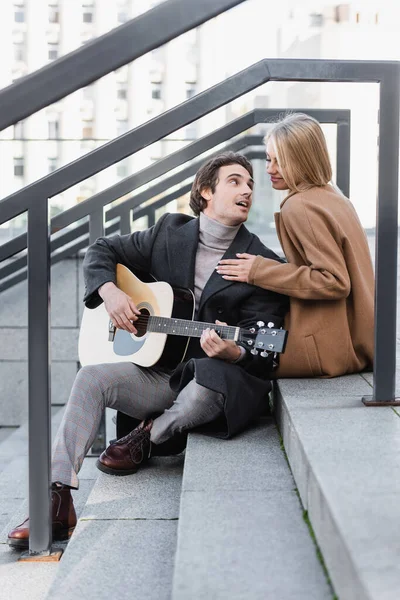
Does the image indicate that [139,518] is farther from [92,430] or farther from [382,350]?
[382,350]

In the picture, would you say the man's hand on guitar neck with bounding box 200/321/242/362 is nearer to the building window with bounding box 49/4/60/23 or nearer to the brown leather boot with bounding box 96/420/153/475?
the brown leather boot with bounding box 96/420/153/475

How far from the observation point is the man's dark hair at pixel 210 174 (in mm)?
3393

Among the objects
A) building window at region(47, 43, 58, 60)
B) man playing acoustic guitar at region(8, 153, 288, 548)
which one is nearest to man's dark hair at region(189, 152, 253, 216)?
man playing acoustic guitar at region(8, 153, 288, 548)

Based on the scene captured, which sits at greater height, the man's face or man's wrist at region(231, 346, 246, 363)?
the man's face

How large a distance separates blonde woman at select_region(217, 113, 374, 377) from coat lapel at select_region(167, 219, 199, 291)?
163 millimetres

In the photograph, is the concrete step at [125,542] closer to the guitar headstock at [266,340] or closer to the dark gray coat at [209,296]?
the dark gray coat at [209,296]

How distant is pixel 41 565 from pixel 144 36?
161cm

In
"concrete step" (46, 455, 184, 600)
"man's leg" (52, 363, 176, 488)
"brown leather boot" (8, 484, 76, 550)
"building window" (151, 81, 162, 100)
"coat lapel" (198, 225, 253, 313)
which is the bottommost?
"brown leather boot" (8, 484, 76, 550)

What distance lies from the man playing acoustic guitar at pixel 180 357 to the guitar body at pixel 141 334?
0.03 m

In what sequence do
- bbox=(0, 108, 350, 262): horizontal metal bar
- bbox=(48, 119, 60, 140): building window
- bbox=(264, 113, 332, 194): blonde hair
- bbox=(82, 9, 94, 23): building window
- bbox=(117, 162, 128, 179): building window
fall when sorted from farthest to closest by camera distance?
1. bbox=(82, 9, 94, 23): building window
2. bbox=(48, 119, 60, 140): building window
3. bbox=(117, 162, 128, 179): building window
4. bbox=(0, 108, 350, 262): horizontal metal bar
5. bbox=(264, 113, 332, 194): blonde hair

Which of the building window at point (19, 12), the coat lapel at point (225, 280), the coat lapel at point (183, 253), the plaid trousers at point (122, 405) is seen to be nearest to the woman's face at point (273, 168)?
the coat lapel at point (225, 280)

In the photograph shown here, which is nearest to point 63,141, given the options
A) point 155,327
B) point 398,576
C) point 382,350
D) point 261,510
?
point 155,327

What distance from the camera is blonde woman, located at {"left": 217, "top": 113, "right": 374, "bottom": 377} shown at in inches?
118

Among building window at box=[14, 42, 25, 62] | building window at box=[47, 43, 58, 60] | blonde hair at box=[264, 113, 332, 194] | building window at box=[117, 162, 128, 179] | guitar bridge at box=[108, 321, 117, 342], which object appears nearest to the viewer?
blonde hair at box=[264, 113, 332, 194]
